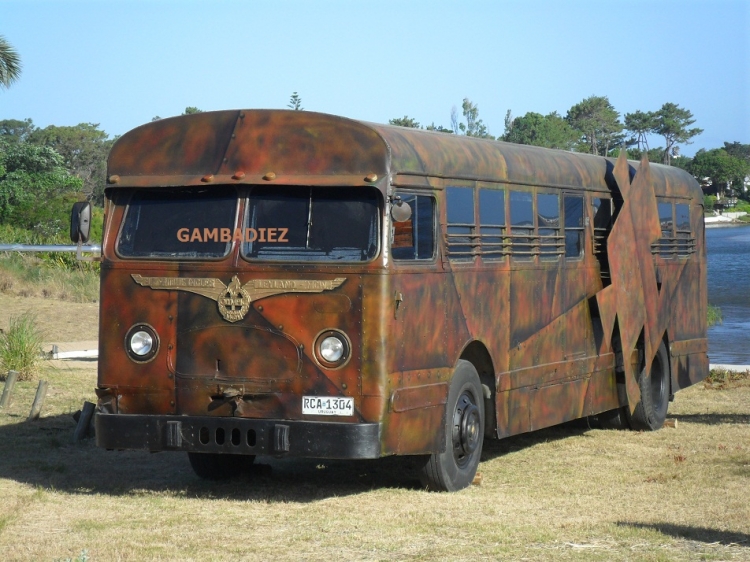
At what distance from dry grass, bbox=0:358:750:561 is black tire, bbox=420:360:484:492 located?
0.65 ft

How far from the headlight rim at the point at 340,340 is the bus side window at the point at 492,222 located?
2.00 meters

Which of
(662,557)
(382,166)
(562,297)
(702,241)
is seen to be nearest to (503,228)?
(562,297)

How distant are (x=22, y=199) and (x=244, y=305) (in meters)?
35.8

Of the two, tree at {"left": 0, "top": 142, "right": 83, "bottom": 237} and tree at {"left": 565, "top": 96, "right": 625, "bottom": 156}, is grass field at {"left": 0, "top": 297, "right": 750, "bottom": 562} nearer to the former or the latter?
tree at {"left": 0, "top": 142, "right": 83, "bottom": 237}

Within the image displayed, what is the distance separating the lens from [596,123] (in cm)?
13850

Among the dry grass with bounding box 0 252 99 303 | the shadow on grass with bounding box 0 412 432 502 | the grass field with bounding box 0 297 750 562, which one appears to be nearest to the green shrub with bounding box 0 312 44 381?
the grass field with bounding box 0 297 750 562

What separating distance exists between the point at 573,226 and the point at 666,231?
2.80 m

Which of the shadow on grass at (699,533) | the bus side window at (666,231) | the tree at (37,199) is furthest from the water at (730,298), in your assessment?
the tree at (37,199)

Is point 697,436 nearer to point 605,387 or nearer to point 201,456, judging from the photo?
point 605,387

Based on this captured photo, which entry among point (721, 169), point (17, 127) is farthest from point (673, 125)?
point (17, 127)

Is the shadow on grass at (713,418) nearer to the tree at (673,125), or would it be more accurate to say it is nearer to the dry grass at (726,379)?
the dry grass at (726,379)

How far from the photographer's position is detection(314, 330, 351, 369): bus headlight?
30.1 feet

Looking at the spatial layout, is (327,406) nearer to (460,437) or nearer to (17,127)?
(460,437)

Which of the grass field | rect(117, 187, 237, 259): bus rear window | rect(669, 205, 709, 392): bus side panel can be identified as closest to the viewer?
the grass field
